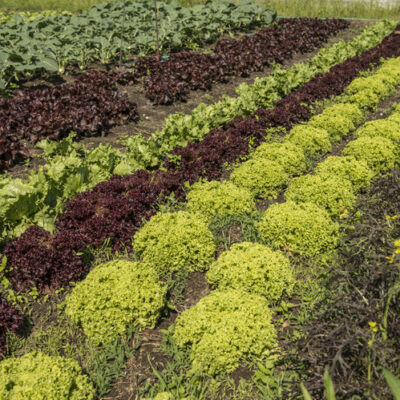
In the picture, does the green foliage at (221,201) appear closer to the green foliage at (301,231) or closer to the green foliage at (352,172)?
the green foliage at (301,231)

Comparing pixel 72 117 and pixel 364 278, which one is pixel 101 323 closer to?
pixel 364 278

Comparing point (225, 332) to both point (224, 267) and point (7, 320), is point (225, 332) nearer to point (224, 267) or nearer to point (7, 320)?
point (224, 267)

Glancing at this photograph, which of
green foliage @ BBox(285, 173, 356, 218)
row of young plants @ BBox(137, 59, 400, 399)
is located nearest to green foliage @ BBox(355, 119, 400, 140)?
row of young plants @ BBox(137, 59, 400, 399)

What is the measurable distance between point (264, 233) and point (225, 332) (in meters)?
1.87

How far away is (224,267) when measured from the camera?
477cm

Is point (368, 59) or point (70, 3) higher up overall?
point (70, 3)

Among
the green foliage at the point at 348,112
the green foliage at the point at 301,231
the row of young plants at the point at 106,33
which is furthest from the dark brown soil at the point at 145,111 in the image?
the green foliage at the point at 301,231

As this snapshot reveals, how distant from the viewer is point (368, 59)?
13797mm

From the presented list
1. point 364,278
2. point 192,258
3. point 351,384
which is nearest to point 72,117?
point 192,258

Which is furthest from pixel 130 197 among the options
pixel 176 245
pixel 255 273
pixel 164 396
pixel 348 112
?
pixel 348 112

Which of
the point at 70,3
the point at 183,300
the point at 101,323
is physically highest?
the point at 70,3

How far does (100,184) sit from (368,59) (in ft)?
38.0

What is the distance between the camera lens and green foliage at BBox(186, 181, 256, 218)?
587 cm

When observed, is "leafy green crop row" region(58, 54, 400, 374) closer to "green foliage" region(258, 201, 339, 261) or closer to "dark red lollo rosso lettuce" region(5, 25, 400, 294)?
"green foliage" region(258, 201, 339, 261)
